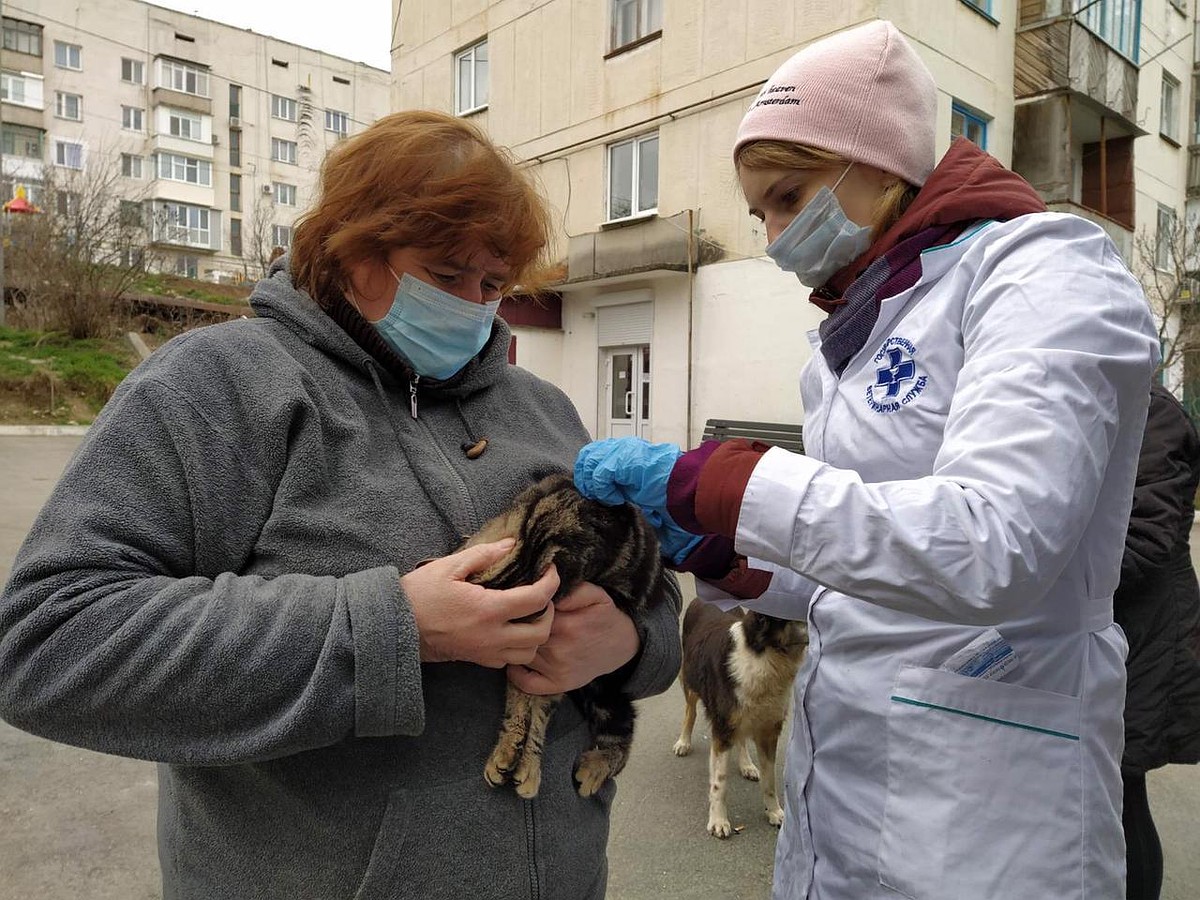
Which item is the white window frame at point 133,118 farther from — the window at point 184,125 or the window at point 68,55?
the window at point 68,55

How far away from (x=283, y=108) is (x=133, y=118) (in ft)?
24.7

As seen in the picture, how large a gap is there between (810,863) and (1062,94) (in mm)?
17525

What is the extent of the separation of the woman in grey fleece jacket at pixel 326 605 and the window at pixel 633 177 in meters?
15.2

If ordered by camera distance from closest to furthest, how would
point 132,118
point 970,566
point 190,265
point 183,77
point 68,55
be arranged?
point 970,566, point 68,55, point 190,265, point 183,77, point 132,118

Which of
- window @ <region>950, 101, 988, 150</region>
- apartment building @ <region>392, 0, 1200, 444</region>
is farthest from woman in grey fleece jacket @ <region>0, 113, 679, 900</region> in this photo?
window @ <region>950, 101, 988, 150</region>

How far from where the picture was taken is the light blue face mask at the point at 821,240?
70.6 inches

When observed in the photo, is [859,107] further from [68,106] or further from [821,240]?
[68,106]

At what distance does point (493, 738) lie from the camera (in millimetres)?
1550

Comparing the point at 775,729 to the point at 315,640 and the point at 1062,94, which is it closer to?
the point at 315,640

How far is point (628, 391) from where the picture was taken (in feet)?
57.9

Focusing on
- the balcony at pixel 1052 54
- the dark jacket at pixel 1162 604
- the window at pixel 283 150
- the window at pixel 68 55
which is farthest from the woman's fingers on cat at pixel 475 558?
the window at pixel 68 55

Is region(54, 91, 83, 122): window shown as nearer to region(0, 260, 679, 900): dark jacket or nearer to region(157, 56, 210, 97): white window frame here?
region(157, 56, 210, 97): white window frame

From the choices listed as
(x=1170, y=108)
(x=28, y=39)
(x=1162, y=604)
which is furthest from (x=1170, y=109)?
(x=28, y=39)

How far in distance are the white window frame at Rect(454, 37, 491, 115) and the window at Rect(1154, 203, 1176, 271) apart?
16188mm
